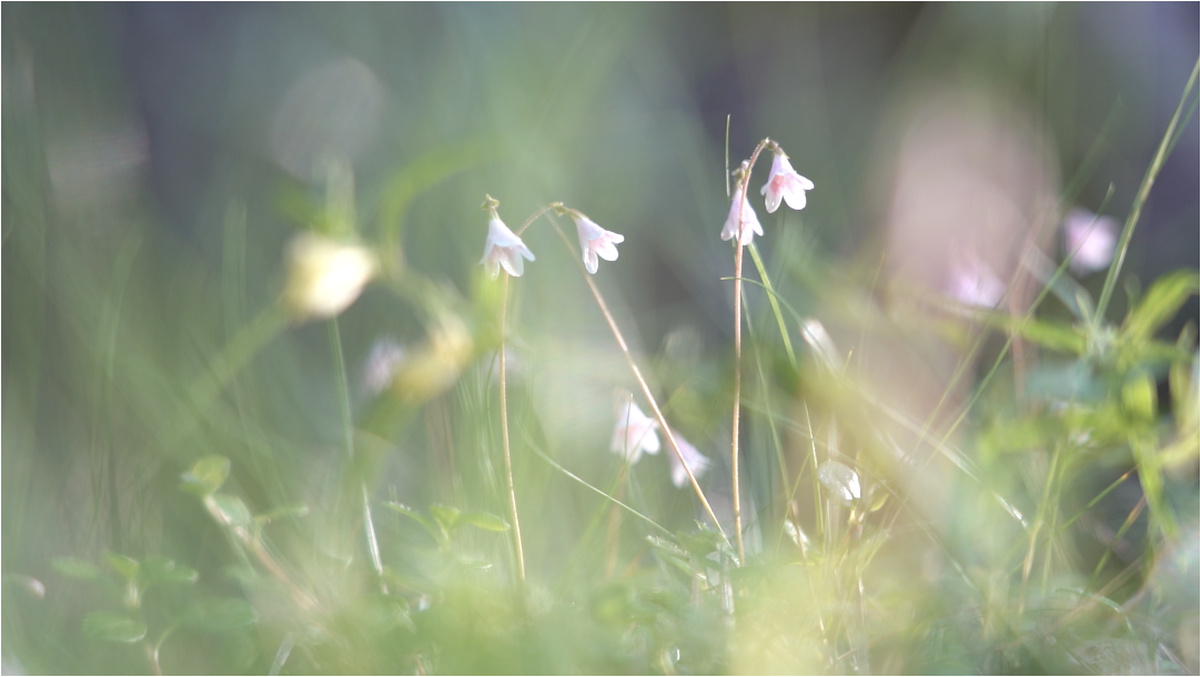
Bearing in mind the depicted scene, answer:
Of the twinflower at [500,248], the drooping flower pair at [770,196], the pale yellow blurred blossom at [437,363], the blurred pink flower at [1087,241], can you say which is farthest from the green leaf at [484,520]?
the blurred pink flower at [1087,241]

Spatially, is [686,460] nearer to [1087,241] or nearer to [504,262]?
[504,262]

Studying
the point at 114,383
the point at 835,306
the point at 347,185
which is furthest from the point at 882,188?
the point at 114,383

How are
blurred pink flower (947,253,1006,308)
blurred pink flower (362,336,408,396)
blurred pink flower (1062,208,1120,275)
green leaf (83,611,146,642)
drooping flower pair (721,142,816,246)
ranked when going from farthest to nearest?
blurred pink flower (1062,208,1120,275)
blurred pink flower (947,253,1006,308)
blurred pink flower (362,336,408,396)
drooping flower pair (721,142,816,246)
green leaf (83,611,146,642)

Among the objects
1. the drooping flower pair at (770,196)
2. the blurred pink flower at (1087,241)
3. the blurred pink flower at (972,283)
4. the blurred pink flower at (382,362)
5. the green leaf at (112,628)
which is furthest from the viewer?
the blurred pink flower at (1087,241)

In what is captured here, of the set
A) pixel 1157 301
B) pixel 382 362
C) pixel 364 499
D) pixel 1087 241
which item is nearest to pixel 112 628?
pixel 364 499

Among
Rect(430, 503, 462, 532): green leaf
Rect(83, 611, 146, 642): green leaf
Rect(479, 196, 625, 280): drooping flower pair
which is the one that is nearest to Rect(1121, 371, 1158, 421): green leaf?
Rect(479, 196, 625, 280): drooping flower pair

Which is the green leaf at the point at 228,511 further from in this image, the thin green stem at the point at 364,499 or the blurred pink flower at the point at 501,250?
the blurred pink flower at the point at 501,250

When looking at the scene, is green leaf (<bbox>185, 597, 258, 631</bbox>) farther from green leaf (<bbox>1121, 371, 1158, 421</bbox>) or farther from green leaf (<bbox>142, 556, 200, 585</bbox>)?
green leaf (<bbox>1121, 371, 1158, 421</bbox>)

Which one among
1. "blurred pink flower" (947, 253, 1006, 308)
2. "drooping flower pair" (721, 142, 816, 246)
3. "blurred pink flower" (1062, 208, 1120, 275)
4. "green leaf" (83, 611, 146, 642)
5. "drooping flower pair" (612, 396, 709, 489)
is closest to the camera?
"green leaf" (83, 611, 146, 642)
